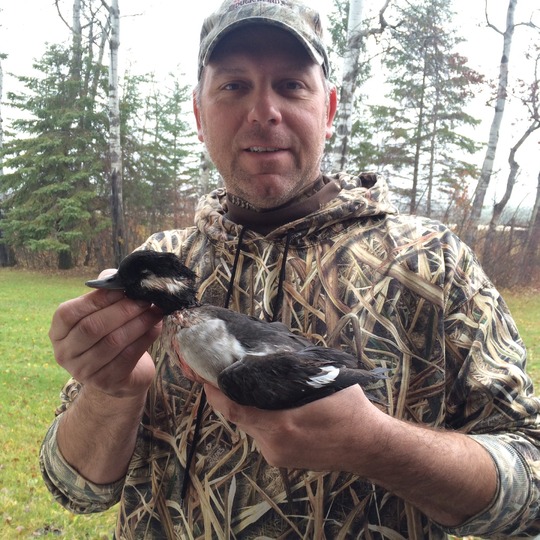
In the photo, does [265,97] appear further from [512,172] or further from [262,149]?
[512,172]

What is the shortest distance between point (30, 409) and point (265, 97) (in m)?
7.43

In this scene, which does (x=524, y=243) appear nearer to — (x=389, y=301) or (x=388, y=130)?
(x=388, y=130)

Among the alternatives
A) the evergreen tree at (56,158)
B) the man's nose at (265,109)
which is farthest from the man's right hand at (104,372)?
the evergreen tree at (56,158)

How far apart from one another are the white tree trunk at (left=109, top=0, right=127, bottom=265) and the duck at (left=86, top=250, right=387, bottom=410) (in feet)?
53.7

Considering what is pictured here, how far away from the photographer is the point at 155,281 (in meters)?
1.94

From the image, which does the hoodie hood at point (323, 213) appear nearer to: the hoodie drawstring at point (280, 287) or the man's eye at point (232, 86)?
the hoodie drawstring at point (280, 287)

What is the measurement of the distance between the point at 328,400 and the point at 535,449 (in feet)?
2.77

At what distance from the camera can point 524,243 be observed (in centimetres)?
2186

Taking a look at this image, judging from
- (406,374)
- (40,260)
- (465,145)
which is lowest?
(40,260)

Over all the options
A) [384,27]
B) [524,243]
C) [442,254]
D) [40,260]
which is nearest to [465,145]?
→ [524,243]

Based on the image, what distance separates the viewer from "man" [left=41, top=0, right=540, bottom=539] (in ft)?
5.42

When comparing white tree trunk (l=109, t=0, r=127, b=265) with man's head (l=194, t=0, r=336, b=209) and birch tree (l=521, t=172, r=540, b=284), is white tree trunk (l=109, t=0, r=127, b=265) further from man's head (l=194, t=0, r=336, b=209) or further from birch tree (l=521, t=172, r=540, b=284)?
birch tree (l=521, t=172, r=540, b=284)

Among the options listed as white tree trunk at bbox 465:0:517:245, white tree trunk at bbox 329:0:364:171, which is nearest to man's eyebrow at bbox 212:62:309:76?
white tree trunk at bbox 329:0:364:171

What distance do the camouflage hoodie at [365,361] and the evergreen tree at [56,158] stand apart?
22110mm
